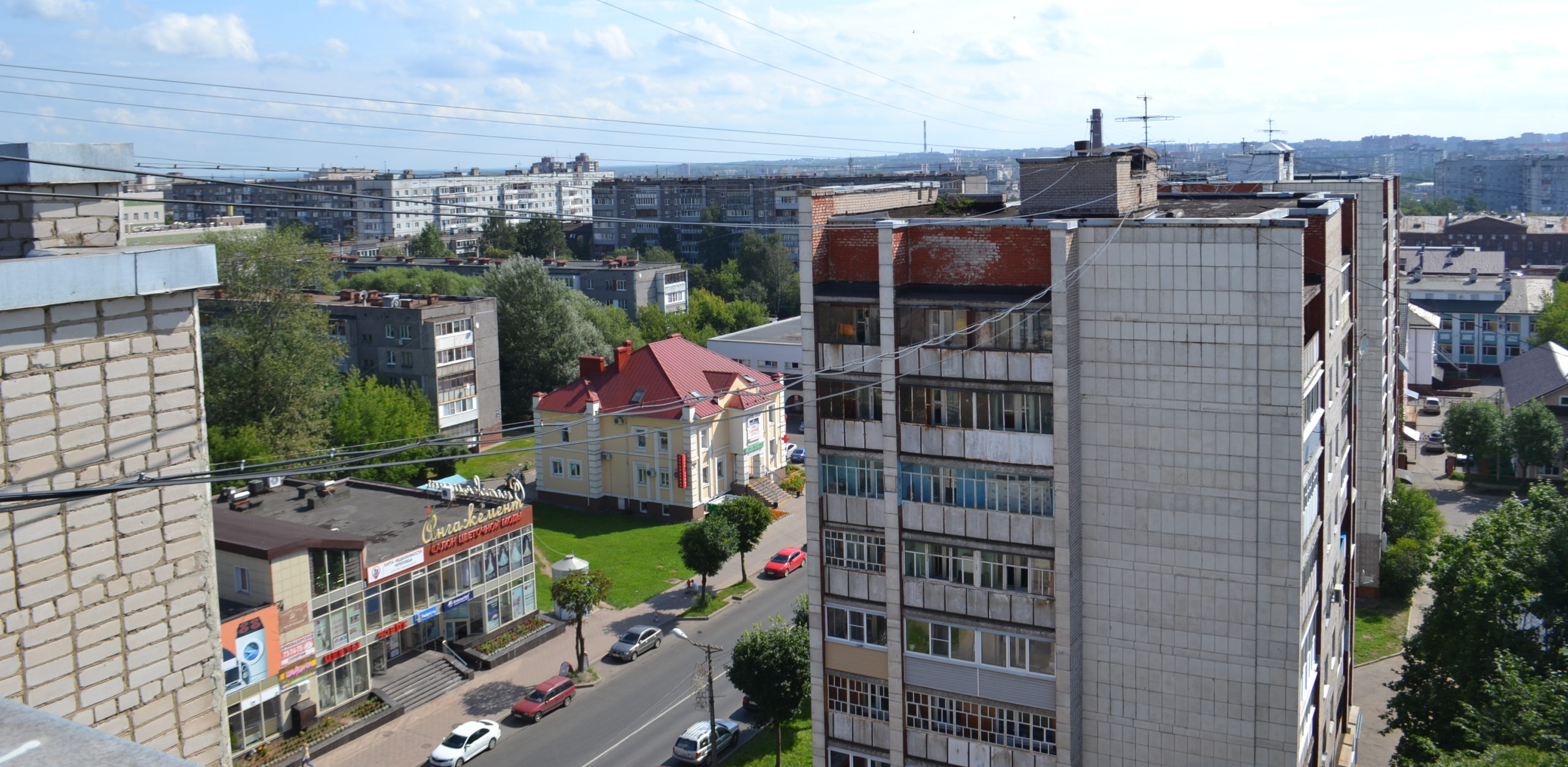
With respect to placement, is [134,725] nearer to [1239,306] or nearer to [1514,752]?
[1239,306]

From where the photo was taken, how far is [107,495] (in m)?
7.44

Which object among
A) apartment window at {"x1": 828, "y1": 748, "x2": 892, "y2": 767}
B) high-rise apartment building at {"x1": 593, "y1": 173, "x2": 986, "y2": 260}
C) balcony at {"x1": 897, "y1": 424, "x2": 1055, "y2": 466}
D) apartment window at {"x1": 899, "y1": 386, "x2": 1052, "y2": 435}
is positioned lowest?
apartment window at {"x1": 828, "y1": 748, "x2": 892, "y2": 767}

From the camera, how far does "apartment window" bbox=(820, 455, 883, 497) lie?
17.1 m

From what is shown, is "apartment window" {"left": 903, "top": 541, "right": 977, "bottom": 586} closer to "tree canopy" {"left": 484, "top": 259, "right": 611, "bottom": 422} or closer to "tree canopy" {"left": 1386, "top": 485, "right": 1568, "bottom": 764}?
"tree canopy" {"left": 1386, "top": 485, "right": 1568, "bottom": 764}

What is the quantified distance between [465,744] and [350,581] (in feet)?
16.6

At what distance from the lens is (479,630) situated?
31.6 meters

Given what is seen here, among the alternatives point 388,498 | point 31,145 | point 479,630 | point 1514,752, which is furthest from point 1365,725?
point 31,145

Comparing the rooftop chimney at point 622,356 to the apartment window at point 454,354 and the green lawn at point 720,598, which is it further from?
the green lawn at point 720,598

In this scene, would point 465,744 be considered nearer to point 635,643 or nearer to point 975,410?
point 635,643

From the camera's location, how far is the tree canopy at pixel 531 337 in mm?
55719

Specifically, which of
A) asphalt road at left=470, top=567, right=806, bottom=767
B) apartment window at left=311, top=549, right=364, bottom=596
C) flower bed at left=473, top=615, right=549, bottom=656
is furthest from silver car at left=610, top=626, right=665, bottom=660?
apartment window at left=311, top=549, right=364, bottom=596

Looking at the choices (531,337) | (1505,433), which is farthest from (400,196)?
(1505,433)

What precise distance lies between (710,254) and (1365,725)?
2848 inches

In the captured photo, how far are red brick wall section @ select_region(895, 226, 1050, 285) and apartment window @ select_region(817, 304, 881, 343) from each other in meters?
0.75
